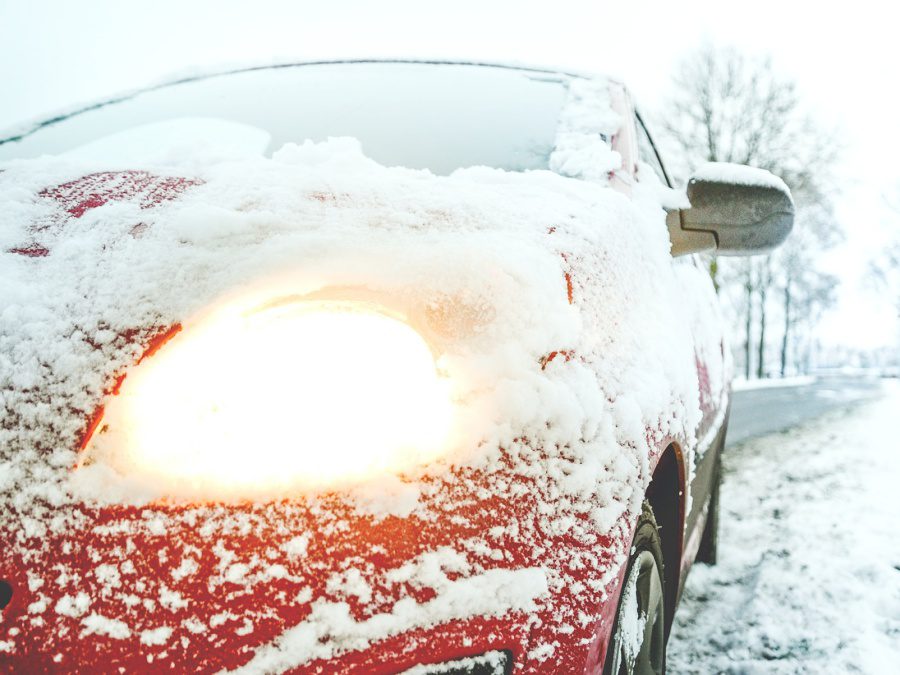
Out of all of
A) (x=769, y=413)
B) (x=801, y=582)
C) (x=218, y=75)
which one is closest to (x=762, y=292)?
(x=769, y=413)

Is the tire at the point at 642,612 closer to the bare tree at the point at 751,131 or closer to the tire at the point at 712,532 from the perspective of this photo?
the tire at the point at 712,532

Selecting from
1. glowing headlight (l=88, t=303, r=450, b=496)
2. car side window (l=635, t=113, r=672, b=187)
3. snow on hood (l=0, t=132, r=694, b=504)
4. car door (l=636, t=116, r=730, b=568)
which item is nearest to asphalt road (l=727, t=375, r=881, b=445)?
car side window (l=635, t=113, r=672, b=187)

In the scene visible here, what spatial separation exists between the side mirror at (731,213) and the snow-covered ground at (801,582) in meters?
1.42

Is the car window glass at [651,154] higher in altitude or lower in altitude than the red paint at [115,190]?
lower

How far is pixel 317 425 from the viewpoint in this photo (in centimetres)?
80

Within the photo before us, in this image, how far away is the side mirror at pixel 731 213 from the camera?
1.62 meters

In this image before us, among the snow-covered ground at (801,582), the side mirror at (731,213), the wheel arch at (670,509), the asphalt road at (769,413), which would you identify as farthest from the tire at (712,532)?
the asphalt road at (769,413)

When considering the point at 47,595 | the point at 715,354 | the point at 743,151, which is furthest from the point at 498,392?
the point at 743,151

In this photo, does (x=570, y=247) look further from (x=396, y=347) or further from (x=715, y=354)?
(x=715, y=354)

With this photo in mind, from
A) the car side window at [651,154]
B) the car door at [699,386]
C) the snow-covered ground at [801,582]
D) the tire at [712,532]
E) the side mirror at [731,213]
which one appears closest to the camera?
the side mirror at [731,213]

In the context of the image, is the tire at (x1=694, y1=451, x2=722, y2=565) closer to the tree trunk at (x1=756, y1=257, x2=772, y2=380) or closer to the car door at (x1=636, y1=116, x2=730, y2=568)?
the car door at (x1=636, y1=116, x2=730, y2=568)

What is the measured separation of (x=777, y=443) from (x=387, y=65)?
20.9 feet

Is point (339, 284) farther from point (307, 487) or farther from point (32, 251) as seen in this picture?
point (32, 251)

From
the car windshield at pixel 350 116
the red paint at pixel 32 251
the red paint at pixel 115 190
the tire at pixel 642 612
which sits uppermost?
the car windshield at pixel 350 116
